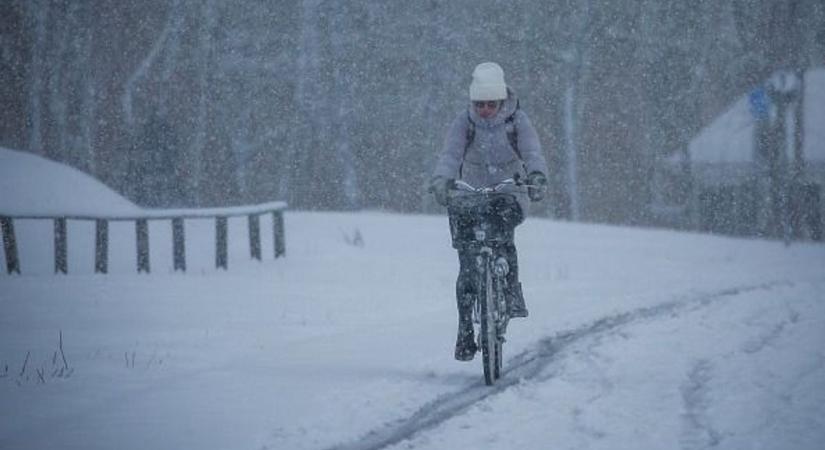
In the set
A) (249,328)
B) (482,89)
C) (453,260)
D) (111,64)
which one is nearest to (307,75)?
(111,64)

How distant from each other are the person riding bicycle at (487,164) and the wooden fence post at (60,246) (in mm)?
7762

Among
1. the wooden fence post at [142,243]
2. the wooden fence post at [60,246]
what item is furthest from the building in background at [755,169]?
the wooden fence post at [60,246]

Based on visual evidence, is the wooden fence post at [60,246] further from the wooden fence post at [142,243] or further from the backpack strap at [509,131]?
the backpack strap at [509,131]

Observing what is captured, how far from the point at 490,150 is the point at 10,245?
824cm

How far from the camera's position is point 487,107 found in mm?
7707

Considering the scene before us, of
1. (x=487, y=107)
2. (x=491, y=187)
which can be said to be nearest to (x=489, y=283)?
(x=491, y=187)

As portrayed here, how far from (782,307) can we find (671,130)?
2283 centimetres

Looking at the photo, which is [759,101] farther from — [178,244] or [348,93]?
[178,244]

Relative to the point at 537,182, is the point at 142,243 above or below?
below

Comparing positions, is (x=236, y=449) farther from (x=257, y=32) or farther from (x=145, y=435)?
(x=257, y=32)

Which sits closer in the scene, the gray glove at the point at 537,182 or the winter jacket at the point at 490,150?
the gray glove at the point at 537,182

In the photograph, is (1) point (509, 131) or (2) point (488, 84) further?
(1) point (509, 131)

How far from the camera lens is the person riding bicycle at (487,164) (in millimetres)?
7539

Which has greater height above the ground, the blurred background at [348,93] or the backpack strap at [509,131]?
the blurred background at [348,93]
